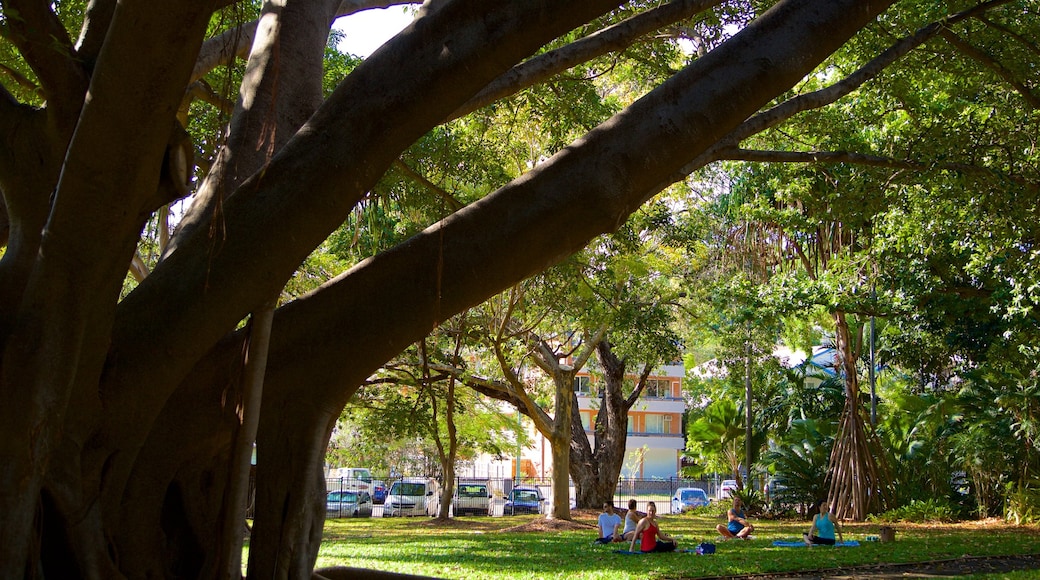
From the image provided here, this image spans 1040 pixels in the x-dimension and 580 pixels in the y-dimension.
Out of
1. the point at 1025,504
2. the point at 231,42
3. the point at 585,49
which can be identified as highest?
the point at 231,42

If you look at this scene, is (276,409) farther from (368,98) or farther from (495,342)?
(495,342)

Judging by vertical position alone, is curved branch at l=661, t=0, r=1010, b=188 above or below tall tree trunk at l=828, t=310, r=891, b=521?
above

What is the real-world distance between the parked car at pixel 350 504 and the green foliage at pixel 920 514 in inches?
673

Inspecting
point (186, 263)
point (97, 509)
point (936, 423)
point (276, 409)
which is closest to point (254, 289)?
point (186, 263)

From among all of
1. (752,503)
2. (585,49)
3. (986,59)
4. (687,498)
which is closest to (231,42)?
(585,49)

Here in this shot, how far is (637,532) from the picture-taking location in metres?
14.5

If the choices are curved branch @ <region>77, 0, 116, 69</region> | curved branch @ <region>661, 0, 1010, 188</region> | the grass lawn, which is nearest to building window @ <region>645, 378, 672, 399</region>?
the grass lawn

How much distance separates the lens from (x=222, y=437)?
5453 mm

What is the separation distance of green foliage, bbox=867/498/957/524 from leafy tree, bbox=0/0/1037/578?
63.6ft

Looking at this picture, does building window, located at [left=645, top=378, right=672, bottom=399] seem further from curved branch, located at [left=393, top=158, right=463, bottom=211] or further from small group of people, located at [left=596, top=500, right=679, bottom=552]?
curved branch, located at [left=393, top=158, right=463, bottom=211]

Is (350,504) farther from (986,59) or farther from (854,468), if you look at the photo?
(986,59)

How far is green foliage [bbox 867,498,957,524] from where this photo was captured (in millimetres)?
22141

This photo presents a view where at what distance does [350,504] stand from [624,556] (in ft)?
67.7

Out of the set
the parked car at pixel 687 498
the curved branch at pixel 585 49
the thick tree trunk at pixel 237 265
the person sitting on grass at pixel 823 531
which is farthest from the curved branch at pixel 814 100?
the parked car at pixel 687 498
